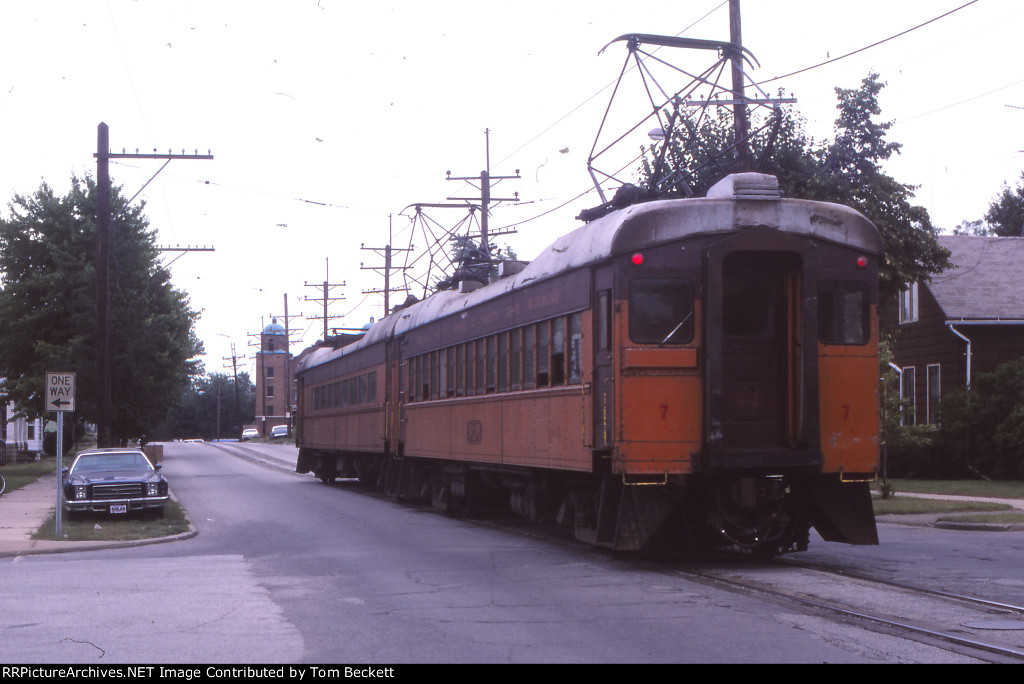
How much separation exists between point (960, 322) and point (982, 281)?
269 cm

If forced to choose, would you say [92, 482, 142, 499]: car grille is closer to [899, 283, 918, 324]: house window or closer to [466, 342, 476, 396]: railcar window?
[466, 342, 476, 396]: railcar window

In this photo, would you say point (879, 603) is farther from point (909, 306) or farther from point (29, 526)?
point (909, 306)

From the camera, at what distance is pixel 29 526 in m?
18.8

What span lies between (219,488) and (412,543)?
1601 centimetres

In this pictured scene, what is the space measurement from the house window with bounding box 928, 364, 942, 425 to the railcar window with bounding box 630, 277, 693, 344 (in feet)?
72.4

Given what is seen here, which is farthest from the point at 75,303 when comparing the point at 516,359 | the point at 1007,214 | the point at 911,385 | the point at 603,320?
the point at 1007,214

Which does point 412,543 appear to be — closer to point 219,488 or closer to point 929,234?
point 929,234

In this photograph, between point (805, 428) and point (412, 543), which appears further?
point (412, 543)

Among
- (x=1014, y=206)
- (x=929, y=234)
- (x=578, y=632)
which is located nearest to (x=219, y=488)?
(x=929, y=234)

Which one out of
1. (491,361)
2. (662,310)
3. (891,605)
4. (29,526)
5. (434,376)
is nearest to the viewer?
(891,605)

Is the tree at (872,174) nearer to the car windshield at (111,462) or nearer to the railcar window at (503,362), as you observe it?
the railcar window at (503,362)

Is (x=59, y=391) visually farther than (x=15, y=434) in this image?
No

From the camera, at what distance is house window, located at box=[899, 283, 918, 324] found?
109 feet

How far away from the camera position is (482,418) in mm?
16938
